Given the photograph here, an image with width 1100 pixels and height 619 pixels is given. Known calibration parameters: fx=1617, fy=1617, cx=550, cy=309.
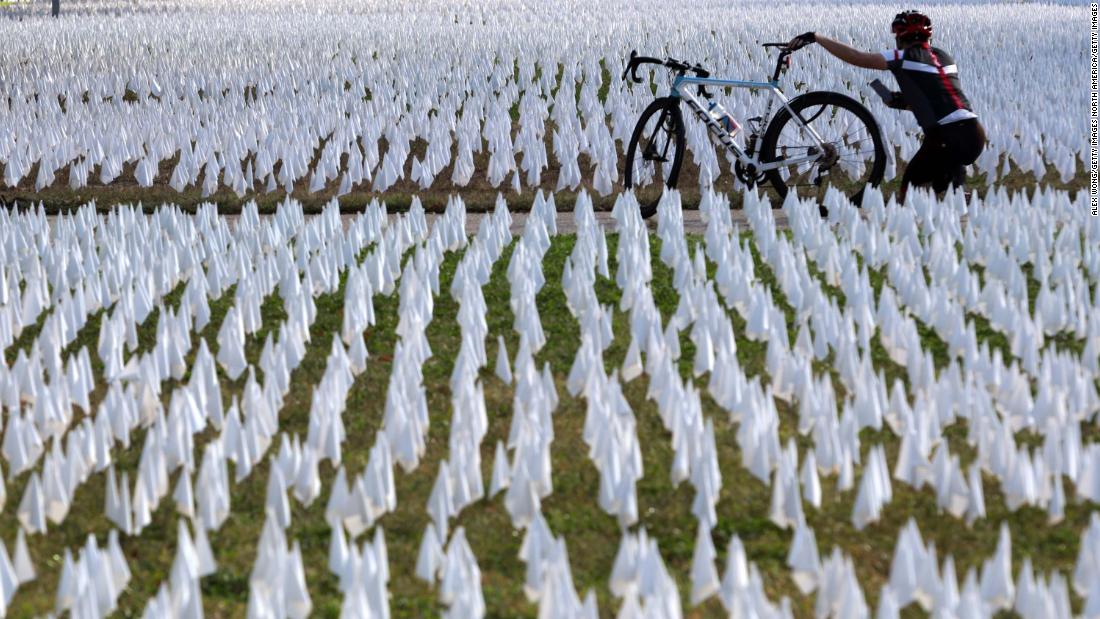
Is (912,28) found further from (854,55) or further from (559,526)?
(559,526)

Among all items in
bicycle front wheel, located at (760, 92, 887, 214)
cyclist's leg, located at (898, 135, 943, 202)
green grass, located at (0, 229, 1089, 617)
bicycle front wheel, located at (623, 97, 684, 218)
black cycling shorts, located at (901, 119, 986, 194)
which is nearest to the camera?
green grass, located at (0, 229, 1089, 617)

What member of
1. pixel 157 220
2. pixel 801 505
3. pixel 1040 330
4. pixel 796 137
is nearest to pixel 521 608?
pixel 801 505

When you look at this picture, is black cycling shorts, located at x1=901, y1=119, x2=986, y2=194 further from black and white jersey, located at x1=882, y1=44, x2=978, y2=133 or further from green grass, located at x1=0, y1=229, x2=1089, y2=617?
green grass, located at x1=0, y1=229, x2=1089, y2=617

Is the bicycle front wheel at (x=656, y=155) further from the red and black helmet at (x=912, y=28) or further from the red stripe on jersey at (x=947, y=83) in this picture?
the red stripe on jersey at (x=947, y=83)

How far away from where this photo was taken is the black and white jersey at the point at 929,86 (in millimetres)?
10070

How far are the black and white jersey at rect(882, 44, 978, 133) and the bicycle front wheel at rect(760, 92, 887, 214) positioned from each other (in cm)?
54

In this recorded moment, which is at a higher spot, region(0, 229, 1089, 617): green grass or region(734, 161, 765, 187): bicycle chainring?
region(734, 161, 765, 187): bicycle chainring

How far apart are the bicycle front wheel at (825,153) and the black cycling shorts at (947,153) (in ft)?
1.13

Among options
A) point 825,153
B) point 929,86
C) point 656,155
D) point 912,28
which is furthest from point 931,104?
point 656,155

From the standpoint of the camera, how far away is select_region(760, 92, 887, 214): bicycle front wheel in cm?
1080

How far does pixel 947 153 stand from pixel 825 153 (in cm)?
91

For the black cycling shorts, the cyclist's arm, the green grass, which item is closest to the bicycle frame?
the cyclist's arm

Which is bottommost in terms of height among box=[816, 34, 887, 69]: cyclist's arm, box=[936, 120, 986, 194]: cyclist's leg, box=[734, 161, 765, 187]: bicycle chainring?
box=[734, 161, 765, 187]: bicycle chainring

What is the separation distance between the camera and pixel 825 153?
10766 millimetres
